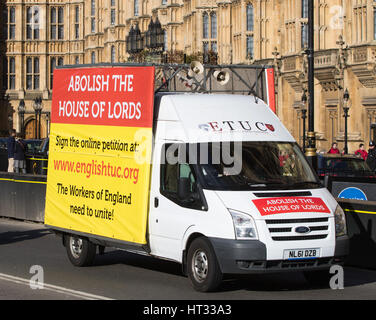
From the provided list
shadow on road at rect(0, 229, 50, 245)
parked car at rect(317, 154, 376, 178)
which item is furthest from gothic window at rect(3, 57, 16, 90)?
shadow on road at rect(0, 229, 50, 245)

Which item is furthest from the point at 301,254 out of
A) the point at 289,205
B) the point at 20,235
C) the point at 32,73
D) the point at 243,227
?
the point at 32,73

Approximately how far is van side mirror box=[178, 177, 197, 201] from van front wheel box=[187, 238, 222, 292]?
1.84 ft

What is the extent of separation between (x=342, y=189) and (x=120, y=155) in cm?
610

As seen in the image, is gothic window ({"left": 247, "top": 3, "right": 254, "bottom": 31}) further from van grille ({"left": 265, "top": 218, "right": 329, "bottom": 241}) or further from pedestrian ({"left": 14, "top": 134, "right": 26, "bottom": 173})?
van grille ({"left": 265, "top": 218, "right": 329, "bottom": 241})

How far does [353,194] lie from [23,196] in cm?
880

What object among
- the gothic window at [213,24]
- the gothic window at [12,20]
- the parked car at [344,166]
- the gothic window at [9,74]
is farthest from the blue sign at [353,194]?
the gothic window at [12,20]

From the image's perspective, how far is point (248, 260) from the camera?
13.2m

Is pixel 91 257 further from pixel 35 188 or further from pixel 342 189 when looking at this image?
pixel 35 188

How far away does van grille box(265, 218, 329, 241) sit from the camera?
13.2 metres

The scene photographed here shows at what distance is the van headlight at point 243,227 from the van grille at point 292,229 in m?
0.21

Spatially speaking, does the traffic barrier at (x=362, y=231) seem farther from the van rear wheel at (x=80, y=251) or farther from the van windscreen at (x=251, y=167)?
the van rear wheel at (x=80, y=251)

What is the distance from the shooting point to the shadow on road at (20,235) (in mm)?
20891

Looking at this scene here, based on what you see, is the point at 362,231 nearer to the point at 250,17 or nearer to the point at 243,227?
the point at 243,227
